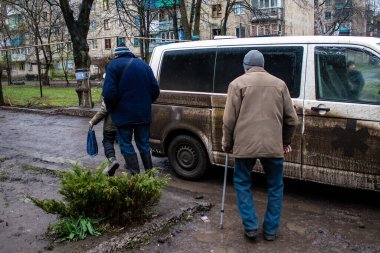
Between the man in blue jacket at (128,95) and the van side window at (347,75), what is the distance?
2099mm

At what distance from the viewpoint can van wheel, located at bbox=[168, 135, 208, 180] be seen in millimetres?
6016

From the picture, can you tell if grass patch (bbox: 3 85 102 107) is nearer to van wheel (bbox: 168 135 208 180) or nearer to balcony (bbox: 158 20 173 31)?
van wheel (bbox: 168 135 208 180)

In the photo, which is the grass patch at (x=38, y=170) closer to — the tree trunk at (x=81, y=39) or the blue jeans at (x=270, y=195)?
the blue jeans at (x=270, y=195)

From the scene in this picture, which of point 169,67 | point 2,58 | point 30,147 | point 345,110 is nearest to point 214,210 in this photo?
point 345,110

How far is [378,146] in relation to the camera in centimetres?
458

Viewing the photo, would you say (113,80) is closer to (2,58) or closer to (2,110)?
(2,110)

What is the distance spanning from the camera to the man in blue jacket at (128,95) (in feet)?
16.6

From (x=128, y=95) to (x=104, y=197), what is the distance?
156cm

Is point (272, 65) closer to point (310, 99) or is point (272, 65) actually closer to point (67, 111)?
point (310, 99)

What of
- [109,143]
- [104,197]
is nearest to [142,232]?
[104,197]

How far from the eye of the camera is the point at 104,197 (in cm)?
394

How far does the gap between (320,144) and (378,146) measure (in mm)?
636

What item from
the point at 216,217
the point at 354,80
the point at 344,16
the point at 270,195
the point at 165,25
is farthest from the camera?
the point at 165,25

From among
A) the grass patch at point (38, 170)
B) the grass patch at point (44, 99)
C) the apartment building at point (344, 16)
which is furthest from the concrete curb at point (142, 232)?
the apartment building at point (344, 16)
